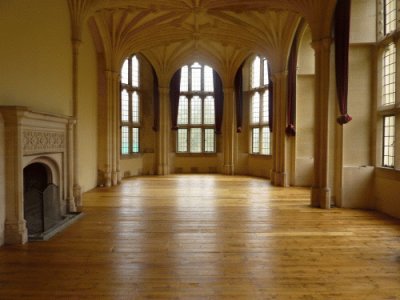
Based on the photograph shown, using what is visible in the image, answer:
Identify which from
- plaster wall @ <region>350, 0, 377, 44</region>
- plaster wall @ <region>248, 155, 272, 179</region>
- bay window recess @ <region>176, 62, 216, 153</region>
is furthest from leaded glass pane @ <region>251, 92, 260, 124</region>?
plaster wall @ <region>350, 0, 377, 44</region>

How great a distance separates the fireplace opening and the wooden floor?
0.53 meters

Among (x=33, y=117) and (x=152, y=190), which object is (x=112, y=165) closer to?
(x=152, y=190)

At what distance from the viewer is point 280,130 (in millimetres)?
12383

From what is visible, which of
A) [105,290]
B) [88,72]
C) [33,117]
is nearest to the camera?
[105,290]

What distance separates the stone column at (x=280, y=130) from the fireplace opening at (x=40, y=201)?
798 centimetres

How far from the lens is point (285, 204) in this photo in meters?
8.55

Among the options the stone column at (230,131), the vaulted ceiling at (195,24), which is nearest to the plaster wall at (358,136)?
the vaulted ceiling at (195,24)

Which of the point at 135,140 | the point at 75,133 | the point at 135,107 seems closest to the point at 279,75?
the point at 135,107

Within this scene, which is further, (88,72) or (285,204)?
(88,72)

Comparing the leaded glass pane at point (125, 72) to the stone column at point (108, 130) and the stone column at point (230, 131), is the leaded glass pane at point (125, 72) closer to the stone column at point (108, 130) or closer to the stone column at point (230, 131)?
the stone column at point (108, 130)

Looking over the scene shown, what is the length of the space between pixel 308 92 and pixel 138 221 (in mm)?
8146

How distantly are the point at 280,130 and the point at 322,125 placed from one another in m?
4.12

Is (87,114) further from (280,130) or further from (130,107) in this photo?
(280,130)

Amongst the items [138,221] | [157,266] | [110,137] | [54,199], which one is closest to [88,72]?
[110,137]
